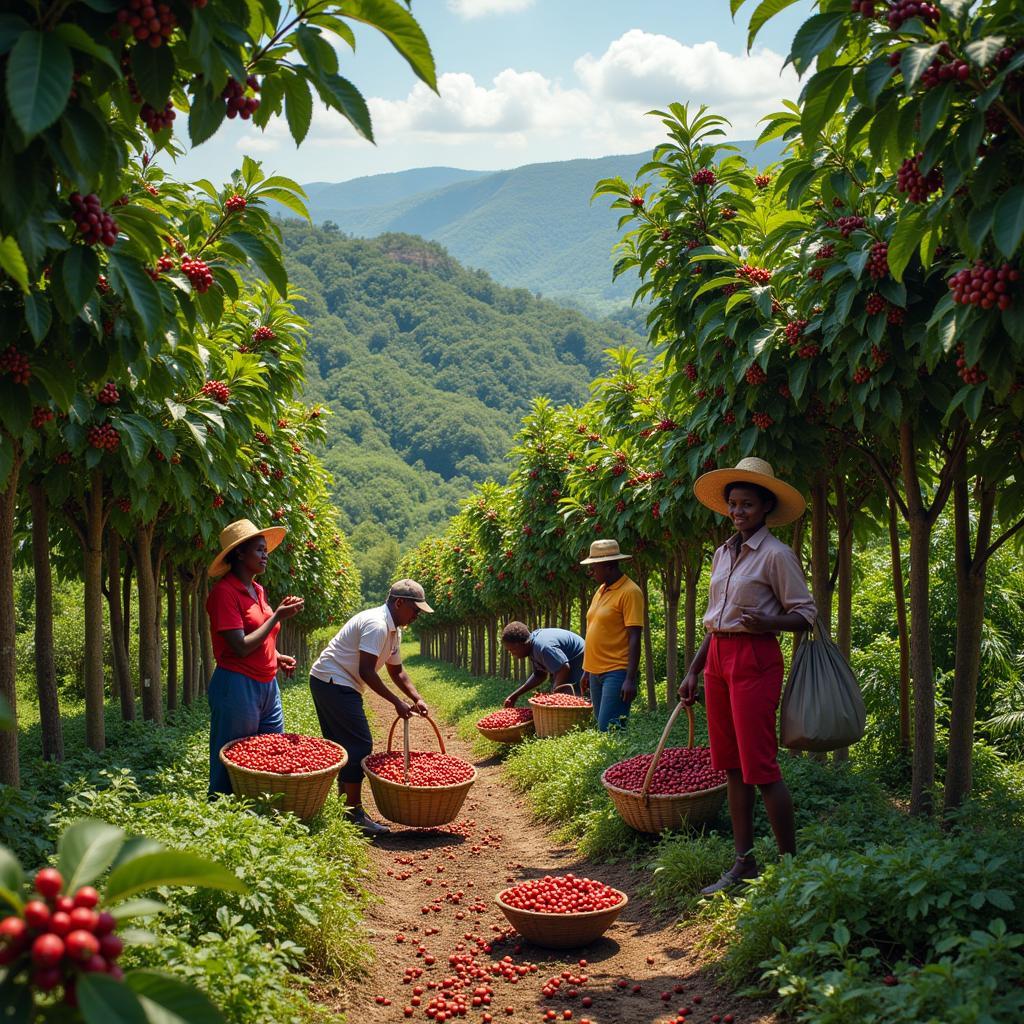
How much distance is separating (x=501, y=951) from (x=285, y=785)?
1.77 m

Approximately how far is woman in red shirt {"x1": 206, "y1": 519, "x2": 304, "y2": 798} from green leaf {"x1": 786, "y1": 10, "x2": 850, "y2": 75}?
483 centimetres

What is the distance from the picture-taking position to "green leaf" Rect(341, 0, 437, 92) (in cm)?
295

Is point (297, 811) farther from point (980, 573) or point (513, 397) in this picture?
point (513, 397)

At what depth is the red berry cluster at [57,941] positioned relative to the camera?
1.90 m

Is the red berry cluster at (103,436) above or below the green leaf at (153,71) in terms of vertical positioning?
below

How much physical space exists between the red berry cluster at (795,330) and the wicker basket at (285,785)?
414 cm

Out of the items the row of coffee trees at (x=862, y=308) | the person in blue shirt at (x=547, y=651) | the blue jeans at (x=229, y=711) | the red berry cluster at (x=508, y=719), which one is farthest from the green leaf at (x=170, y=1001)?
the red berry cluster at (x=508, y=719)

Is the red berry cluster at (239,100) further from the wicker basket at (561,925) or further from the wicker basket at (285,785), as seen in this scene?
the wicker basket at (285,785)

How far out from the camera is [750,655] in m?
5.59

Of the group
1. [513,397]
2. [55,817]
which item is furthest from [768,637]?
[513,397]

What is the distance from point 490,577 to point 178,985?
21599 millimetres

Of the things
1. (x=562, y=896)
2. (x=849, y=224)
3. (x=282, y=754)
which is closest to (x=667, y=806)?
(x=562, y=896)

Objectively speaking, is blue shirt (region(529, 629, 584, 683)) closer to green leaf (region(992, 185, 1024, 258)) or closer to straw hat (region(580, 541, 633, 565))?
straw hat (region(580, 541, 633, 565))

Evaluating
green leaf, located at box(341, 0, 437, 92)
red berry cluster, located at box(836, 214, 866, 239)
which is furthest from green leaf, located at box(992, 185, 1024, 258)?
red berry cluster, located at box(836, 214, 866, 239)
